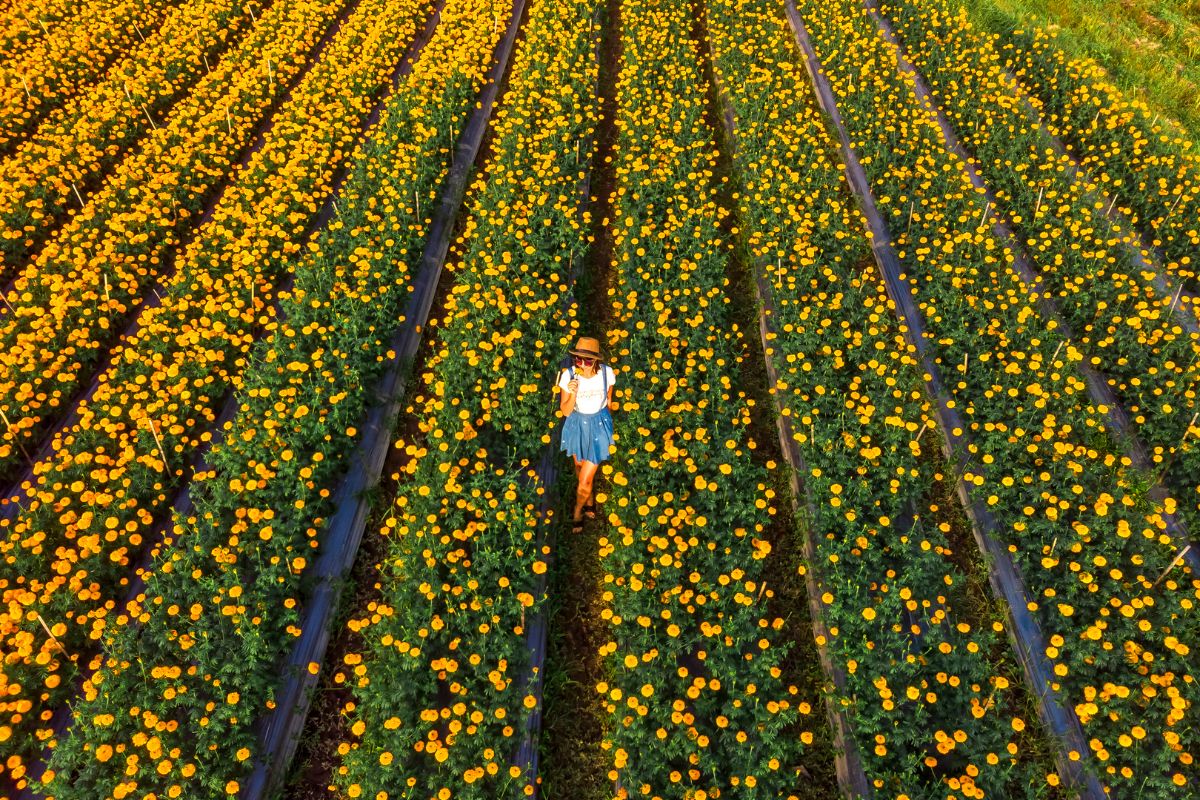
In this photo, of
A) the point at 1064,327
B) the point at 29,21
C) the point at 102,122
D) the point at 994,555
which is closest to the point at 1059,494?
the point at 994,555

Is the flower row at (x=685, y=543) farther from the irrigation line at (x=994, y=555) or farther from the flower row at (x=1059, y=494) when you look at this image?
the flower row at (x=1059, y=494)

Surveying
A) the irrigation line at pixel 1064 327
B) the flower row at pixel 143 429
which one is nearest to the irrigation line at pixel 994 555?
the irrigation line at pixel 1064 327

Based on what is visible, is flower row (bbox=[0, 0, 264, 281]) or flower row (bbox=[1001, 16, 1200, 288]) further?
flower row (bbox=[1001, 16, 1200, 288])

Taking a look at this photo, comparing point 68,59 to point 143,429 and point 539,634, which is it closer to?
point 143,429

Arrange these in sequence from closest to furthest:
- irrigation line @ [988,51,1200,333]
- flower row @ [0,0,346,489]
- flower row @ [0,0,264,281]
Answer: flower row @ [0,0,346,489]
irrigation line @ [988,51,1200,333]
flower row @ [0,0,264,281]

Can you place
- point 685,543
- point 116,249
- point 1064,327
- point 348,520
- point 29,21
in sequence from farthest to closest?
point 29,21, point 116,249, point 1064,327, point 348,520, point 685,543

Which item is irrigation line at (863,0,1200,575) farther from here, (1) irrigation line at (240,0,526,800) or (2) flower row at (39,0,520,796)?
(2) flower row at (39,0,520,796)

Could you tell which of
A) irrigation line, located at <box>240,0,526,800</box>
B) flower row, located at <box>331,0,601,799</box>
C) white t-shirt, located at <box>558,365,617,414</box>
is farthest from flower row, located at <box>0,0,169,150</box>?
white t-shirt, located at <box>558,365,617,414</box>
